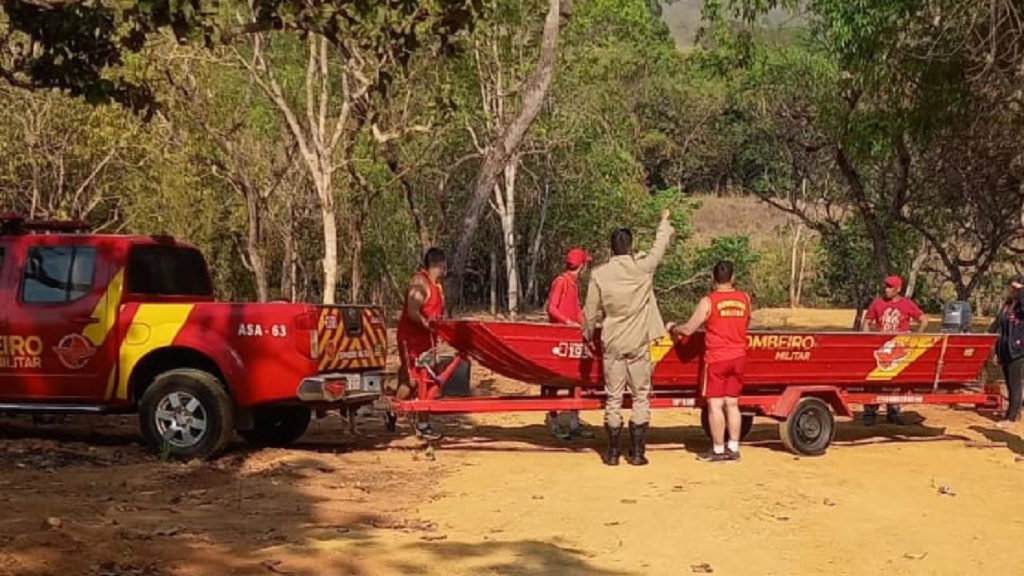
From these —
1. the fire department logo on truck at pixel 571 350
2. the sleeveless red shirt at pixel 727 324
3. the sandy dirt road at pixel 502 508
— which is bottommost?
the sandy dirt road at pixel 502 508

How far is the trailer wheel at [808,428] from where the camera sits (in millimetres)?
11156

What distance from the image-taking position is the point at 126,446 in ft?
37.7

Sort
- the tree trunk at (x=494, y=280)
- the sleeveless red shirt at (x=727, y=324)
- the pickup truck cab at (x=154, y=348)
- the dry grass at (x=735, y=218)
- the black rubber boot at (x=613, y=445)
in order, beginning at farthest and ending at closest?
the dry grass at (x=735, y=218) → the tree trunk at (x=494, y=280) → the sleeveless red shirt at (x=727, y=324) → the black rubber boot at (x=613, y=445) → the pickup truck cab at (x=154, y=348)

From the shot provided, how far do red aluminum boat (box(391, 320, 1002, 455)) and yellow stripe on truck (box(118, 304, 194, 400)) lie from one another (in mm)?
2013

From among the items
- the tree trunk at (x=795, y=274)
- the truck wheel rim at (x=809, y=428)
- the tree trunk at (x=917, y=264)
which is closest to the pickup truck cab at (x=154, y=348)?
the truck wheel rim at (x=809, y=428)

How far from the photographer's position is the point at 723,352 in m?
10.5

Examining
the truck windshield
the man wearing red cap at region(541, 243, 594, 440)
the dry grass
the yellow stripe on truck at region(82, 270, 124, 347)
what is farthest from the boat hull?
the dry grass

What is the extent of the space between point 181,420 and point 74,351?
3.73 ft

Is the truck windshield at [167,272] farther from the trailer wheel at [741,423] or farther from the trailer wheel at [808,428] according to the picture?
the trailer wheel at [808,428]

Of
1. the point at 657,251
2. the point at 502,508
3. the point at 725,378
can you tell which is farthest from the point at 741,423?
the point at 502,508

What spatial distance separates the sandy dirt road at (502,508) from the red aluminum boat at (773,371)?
49 centimetres

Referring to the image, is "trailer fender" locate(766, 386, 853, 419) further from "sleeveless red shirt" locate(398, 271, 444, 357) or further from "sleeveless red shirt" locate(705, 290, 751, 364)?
"sleeveless red shirt" locate(398, 271, 444, 357)

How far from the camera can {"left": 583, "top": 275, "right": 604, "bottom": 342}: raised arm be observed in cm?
1034

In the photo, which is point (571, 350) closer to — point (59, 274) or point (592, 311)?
point (592, 311)
